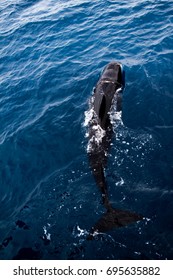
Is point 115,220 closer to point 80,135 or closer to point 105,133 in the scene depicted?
point 105,133

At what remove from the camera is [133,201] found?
10.1m

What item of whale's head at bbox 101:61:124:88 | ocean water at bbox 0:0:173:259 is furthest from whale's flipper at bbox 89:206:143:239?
whale's head at bbox 101:61:124:88

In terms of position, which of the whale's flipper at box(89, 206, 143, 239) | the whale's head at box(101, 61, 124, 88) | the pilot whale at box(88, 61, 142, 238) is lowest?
the whale's flipper at box(89, 206, 143, 239)

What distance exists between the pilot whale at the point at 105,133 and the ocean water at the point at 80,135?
0.87ft

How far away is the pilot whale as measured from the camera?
30.6ft

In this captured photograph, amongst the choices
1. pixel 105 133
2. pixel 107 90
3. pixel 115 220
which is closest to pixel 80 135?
pixel 105 133

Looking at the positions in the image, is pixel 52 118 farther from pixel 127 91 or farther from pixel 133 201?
pixel 133 201

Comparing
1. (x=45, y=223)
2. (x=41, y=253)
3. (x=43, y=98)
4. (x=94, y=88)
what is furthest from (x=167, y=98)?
(x=41, y=253)

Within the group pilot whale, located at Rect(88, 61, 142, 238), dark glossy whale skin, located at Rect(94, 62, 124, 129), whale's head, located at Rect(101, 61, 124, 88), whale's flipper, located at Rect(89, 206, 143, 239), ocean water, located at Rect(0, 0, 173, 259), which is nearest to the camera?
whale's flipper, located at Rect(89, 206, 143, 239)

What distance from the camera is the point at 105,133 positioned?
12359 millimetres

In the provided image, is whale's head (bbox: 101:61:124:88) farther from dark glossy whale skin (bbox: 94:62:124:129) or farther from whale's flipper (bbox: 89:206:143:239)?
whale's flipper (bbox: 89:206:143:239)

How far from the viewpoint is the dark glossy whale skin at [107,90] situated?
12.7 meters

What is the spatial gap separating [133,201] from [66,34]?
615 inches
